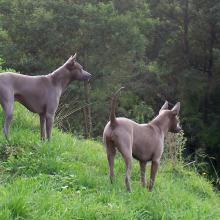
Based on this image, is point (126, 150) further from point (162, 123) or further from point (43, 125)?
point (43, 125)

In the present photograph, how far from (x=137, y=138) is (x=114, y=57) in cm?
1623

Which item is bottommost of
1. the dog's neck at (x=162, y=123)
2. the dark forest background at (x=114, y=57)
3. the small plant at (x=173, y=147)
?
the dark forest background at (x=114, y=57)

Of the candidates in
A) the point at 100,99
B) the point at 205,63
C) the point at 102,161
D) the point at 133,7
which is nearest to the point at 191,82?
the point at 205,63

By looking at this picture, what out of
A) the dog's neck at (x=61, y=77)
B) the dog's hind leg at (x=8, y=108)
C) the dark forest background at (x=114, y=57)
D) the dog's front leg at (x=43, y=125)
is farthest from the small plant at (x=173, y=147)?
the dark forest background at (x=114, y=57)

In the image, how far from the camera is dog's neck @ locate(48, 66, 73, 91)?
838cm

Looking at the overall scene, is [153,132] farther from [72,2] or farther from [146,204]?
[72,2]

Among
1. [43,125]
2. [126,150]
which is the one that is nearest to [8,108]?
[43,125]

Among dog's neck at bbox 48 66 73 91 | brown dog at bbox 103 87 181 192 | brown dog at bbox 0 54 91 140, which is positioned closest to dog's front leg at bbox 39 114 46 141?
brown dog at bbox 0 54 91 140

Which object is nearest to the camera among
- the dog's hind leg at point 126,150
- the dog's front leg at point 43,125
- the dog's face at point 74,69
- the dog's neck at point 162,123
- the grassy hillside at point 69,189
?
the grassy hillside at point 69,189

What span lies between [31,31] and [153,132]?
1668cm

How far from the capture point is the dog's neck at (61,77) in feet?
27.5

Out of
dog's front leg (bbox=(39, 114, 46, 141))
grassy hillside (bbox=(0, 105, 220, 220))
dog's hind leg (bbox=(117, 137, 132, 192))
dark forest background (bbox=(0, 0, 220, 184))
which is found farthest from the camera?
dark forest background (bbox=(0, 0, 220, 184))

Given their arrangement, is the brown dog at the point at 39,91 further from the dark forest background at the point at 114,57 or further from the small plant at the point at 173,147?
the dark forest background at the point at 114,57

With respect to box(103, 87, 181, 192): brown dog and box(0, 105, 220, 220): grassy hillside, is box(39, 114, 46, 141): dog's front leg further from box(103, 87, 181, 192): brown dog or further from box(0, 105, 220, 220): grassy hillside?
box(103, 87, 181, 192): brown dog
